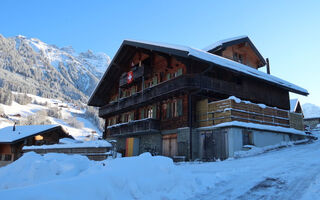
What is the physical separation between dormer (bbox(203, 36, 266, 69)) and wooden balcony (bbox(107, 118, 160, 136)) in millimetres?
9088

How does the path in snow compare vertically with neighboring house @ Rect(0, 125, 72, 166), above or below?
below

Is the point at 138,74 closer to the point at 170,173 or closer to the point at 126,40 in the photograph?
the point at 126,40

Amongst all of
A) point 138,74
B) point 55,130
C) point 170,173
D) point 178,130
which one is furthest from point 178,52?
point 55,130

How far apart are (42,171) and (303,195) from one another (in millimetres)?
7762

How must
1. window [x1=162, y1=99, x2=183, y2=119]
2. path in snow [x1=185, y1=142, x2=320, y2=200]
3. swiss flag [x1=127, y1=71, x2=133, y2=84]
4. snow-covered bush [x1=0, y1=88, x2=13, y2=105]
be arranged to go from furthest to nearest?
snow-covered bush [x1=0, y1=88, x2=13, y2=105] → swiss flag [x1=127, y1=71, x2=133, y2=84] → window [x1=162, y1=99, x2=183, y2=119] → path in snow [x1=185, y1=142, x2=320, y2=200]

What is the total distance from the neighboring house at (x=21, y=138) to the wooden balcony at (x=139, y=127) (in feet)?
31.1

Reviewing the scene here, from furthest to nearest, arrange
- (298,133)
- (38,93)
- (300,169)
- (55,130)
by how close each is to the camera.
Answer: (38,93), (55,130), (298,133), (300,169)

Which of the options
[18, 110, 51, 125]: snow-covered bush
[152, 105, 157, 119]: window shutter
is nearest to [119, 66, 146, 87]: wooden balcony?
[152, 105, 157, 119]: window shutter

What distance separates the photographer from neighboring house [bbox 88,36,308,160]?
18.4m

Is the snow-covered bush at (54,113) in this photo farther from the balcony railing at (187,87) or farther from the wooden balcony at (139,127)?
the balcony railing at (187,87)

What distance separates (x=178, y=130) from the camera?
20.5 metres

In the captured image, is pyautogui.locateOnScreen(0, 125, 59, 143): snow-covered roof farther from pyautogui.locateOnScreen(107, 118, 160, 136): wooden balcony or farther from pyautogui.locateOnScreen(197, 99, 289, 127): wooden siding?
pyautogui.locateOnScreen(197, 99, 289, 127): wooden siding

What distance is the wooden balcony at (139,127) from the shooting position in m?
22.5

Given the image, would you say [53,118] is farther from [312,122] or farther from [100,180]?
[100,180]
